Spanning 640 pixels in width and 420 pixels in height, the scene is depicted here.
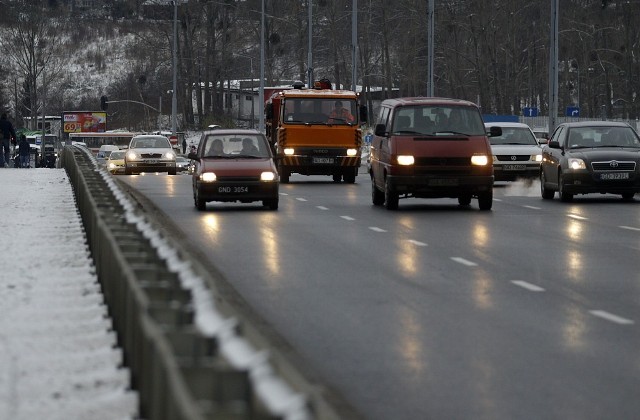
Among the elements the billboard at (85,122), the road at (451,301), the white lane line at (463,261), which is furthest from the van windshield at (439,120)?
the billboard at (85,122)

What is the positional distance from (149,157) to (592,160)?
2684cm

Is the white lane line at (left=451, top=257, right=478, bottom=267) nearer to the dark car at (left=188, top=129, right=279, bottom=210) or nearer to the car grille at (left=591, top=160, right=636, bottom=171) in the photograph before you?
the dark car at (left=188, top=129, right=279, bottom=210)

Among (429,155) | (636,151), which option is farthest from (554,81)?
(429,155)

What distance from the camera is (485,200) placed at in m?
28.9

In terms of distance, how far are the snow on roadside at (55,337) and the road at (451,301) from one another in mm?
1299

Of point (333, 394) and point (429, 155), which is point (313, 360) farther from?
point (429, 155)

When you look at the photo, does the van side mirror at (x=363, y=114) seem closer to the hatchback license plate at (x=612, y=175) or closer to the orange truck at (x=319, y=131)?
the orange truck at (x=319, y=131)

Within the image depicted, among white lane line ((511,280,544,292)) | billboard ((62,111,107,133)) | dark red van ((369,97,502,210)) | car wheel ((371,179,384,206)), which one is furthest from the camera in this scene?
billboard ((62,111,107,133))

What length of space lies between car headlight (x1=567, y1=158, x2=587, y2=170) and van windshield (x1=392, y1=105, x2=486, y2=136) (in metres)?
2.46

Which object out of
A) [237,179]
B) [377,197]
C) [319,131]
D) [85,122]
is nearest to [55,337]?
[237,179]

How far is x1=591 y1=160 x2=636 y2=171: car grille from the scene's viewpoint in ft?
101

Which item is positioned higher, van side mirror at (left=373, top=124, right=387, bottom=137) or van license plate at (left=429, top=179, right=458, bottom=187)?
van side mirror at (left=373, top=124, right=387, bottom=137)

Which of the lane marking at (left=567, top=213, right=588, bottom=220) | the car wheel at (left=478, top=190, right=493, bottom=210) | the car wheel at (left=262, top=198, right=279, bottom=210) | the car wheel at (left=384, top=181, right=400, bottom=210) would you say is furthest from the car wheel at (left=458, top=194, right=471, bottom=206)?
the car wheel at (left=262, top=198, right=279, bottom=210)

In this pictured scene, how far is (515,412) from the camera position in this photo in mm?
8234
